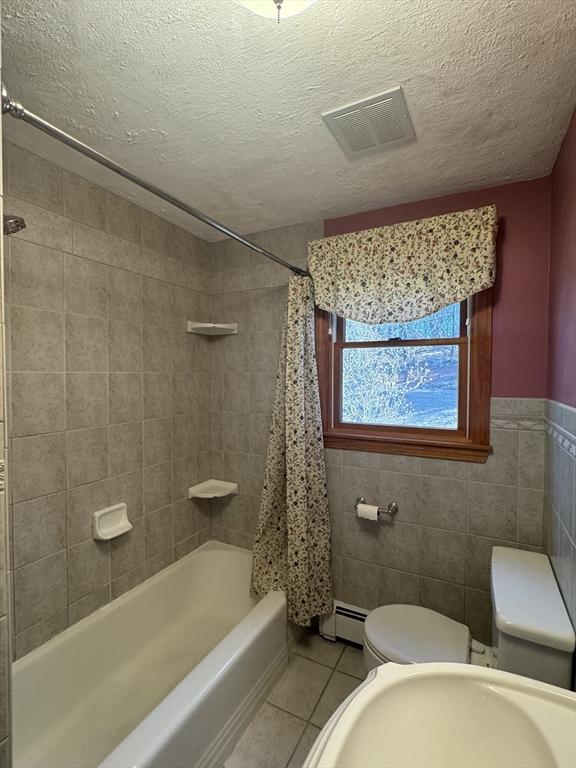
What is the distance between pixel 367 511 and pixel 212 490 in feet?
3.37

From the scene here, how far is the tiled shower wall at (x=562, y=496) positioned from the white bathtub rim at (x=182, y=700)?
4.15 feet

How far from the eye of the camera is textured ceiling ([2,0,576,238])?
875mm

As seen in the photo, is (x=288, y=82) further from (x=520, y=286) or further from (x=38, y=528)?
(x=38, y=528)

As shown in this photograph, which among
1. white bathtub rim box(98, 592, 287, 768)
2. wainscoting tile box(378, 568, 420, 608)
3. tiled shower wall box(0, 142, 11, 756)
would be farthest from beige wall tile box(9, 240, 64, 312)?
wainscoting tile box(378, 568, 420, 608)

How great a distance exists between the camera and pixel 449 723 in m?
0.72

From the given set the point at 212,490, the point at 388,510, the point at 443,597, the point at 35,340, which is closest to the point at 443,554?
the point at 443,597

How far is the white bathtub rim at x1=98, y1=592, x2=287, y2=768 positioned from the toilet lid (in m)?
0.55

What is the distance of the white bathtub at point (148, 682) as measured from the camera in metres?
1.24

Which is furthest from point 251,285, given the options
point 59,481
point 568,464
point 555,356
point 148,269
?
point 568,464

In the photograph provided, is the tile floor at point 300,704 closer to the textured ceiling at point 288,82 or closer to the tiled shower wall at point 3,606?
the tiled shower wall at point 3,606

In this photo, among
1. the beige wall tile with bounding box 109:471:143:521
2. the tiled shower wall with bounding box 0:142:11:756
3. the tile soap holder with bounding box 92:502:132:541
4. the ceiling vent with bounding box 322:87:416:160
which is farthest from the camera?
the beige wall tile with bounding box 109:471:143:521

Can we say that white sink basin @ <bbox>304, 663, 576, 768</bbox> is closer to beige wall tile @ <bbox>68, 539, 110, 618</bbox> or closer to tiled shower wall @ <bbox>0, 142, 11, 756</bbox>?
tiled shower wall @ <bbox>0, 142, 11, 756</bbox>

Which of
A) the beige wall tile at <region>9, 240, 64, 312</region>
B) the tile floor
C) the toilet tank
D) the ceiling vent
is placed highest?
the ceiling vent

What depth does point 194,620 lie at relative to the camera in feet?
7.00
